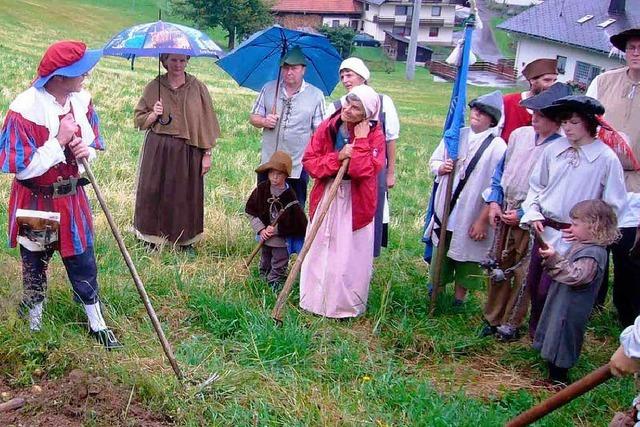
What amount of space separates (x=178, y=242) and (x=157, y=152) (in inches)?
32.0

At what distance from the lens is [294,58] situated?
18.4 feet

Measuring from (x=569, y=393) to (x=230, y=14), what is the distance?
48.5m

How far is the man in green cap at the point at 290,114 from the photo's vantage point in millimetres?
5840

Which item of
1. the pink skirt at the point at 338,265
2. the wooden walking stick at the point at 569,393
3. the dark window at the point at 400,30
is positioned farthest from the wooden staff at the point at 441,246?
the dark window at the point at 400,30

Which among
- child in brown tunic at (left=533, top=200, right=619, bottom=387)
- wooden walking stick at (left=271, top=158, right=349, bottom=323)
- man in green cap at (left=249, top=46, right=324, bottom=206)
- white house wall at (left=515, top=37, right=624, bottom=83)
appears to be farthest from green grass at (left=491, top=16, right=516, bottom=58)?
child in brown tunic at (left=533, top=200, right=619, bottom=387)

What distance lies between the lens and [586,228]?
403cm

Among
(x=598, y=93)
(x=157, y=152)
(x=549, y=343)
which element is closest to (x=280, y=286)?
(x=157, y=152)

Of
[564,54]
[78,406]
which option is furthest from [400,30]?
[78,406]

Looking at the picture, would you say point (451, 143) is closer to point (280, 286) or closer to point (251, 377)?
point (280, 286)

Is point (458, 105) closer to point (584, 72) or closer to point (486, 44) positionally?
point (584, 72)

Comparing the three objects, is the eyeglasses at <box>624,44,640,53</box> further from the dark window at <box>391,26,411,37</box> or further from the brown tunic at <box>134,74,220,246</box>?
the dark window at <box>391,26,411,37</box>

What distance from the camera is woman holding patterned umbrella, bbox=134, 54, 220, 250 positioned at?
575 cm

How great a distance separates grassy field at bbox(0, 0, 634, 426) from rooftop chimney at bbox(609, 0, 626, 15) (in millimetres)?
40759

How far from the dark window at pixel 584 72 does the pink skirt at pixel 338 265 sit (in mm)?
40714
